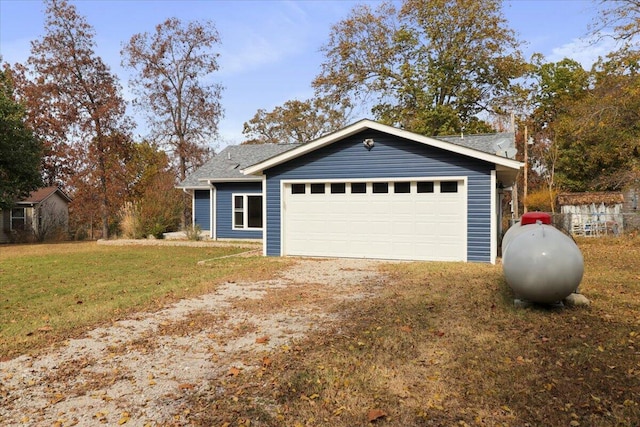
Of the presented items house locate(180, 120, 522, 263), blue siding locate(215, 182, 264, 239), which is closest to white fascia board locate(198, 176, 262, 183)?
blue siding locate(215, 182, 264, 239)

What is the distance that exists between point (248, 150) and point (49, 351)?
18.3 metres

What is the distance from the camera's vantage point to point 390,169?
12.7 meters

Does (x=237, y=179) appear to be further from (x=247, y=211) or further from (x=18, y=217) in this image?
(x=18, y=217)

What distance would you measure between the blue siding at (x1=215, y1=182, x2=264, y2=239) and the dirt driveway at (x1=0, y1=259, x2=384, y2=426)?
37.3 ft

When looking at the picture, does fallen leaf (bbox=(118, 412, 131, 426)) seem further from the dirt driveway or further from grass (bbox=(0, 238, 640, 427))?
grass (bbox=(0, 238, 640, 427))

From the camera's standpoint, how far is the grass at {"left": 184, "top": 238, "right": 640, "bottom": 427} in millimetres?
3455

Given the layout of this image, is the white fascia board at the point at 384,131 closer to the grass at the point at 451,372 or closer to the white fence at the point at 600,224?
the grass at the point at 451,372

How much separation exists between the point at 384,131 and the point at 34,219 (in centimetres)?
2409

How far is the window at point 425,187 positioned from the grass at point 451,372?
583 centimetres

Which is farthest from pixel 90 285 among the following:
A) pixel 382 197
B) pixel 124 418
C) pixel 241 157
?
pixel 241 157

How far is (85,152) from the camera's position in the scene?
25797mm

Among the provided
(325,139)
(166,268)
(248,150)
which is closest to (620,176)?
(325,139)

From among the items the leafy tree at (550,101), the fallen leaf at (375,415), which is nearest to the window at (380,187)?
the fallen leaf at (375,415)

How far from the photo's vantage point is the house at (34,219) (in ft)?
84.0
